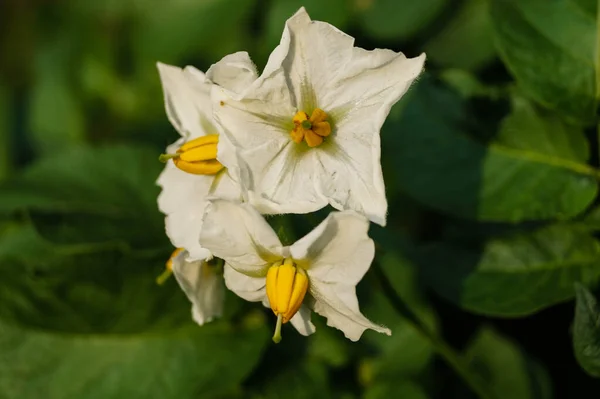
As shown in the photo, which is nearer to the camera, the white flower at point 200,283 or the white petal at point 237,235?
the white petal at point 237,235

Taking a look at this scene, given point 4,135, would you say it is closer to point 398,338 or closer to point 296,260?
point 398,338

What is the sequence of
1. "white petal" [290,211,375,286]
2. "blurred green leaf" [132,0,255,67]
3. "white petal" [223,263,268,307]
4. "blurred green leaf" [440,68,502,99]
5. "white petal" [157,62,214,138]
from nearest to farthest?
1. "white petal" [290,211,375,286]
2. "white petal" [223,263,268,307]
3. "white petal" [157,62,214,138]
4. "blurred green leaf" [440,68,502,99]
5. "blurred green leaf" [132,0,255,67]

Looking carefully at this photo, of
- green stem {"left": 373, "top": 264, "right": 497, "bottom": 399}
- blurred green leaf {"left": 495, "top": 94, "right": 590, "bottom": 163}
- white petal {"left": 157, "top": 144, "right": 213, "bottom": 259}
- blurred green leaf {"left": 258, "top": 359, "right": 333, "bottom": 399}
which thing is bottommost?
blurred green leaf {"left": 258, "top": 359, "right": 333, "bottom": 399}

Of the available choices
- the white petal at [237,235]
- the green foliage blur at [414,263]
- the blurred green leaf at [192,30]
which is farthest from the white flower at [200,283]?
the blurred green leaf at [192,30]

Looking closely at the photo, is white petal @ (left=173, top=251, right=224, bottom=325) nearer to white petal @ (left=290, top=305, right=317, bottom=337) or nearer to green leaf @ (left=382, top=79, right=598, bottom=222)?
white petal @ (left=290, top=305, right=317, bottom=337)

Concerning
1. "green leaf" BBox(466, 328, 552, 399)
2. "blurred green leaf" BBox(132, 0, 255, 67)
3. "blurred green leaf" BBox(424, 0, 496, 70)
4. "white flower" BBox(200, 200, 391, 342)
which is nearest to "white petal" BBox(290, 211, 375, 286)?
"white flower" BBox(200, 200, 391, 342)

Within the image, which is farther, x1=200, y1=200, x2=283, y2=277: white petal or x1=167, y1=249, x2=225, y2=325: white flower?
x1=167, y1=249, x2=225, y2=325: white flower

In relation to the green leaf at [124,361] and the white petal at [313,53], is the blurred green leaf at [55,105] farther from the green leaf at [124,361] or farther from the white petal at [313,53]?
the white petal at [313,53]
